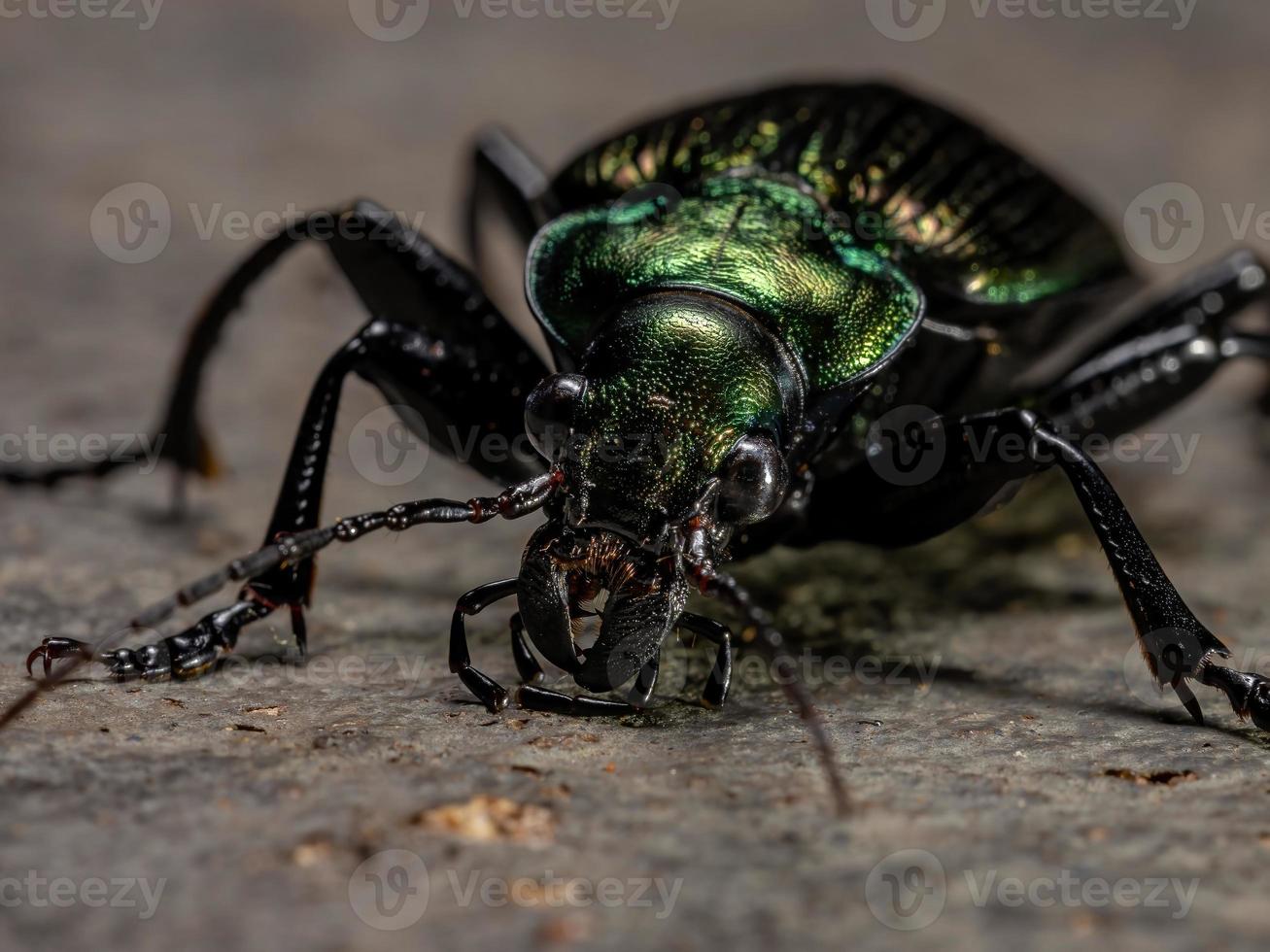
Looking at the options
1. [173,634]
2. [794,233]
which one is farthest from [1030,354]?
[173,634]

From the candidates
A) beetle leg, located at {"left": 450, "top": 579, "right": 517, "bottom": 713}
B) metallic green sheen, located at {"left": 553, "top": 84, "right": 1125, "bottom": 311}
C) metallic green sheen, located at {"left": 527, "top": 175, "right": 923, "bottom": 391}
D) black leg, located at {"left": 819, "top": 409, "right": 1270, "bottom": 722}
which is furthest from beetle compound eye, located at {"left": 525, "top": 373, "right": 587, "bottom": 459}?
metallic green sheen, located at {"left": 553, "top": 84, "right": 1125, "bottom": 311}

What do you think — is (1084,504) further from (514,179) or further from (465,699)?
(514,179)

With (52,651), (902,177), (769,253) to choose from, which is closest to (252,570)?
(52,651)

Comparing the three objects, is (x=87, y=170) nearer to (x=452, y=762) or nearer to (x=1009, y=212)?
(x=1009, y=212)

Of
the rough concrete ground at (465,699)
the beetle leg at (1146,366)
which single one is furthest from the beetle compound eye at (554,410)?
the beetle leg at (1146,366)

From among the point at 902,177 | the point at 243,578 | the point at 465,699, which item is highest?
the point at 902,177

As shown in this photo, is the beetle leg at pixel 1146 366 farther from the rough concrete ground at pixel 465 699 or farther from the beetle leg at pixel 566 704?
the beetle leg at pixel 566 704
